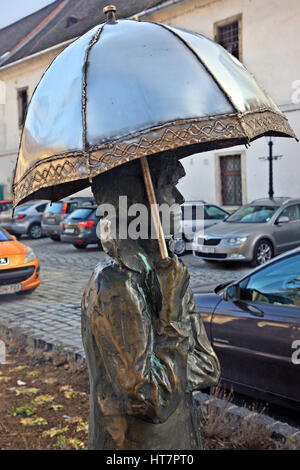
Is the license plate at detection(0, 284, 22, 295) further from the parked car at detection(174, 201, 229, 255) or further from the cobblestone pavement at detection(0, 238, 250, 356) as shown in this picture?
the parked car at detection(174, 201, 229, 255)

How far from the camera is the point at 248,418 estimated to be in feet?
12.7

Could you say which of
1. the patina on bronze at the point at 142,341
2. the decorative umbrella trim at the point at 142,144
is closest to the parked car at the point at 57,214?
the patina on bronze at the point at 142,341

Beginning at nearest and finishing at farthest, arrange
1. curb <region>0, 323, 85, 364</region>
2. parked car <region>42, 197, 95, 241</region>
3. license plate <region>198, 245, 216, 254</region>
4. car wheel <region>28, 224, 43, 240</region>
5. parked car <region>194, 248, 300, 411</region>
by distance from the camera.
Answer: parked car <region>194, 248, 300, 411</region>, curb <region>0, 323, 85, 364</region>, license plate <region>198, 245, 216, 254</region>, parked car <region>42, 197, 95, 241</region>, car wheel <region>28, 224, 43, 240</region>

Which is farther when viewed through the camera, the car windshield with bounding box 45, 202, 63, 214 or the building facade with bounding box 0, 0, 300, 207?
the car windshield with bounding box 45, 202, 63, 214

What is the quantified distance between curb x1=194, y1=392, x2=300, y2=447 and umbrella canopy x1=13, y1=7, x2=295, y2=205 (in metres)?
2.51

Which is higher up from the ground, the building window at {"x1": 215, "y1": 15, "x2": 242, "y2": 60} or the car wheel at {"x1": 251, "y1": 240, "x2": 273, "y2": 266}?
the building window at {"x1": 215, "y1": 15, "x2": 242, "y2": 60}

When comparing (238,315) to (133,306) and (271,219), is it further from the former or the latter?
(271,219)

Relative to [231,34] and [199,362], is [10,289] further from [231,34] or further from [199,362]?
[231,34]

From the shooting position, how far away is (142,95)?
1824 mm

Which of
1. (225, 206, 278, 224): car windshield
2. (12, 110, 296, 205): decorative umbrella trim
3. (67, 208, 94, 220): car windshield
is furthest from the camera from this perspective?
(67, 208, 94, 220): car windshield

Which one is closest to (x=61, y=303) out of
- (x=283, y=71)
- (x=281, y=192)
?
(x=281, y=192)

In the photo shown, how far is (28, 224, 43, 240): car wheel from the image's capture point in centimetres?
2256

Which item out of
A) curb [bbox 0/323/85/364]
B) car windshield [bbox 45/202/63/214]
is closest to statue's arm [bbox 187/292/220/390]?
curb [bbox 0/323/85/364]

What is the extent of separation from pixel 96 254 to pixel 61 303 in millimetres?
7503
